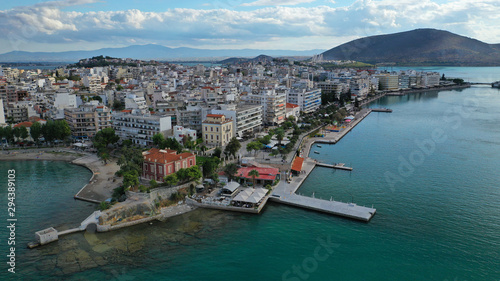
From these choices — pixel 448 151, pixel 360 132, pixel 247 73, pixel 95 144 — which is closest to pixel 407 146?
pixel 448 151

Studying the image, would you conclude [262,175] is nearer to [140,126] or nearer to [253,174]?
[253,174]

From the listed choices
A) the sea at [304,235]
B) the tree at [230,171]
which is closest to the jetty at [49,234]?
the sea at [304,235]

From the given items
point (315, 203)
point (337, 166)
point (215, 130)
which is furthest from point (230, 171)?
point (337, 166)

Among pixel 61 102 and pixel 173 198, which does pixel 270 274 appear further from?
pixel 61 102

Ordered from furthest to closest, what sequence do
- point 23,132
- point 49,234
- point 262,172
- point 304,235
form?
point 23,132 < point 262,172 < point 304,235 < point 49,234

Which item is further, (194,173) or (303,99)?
(303,99)

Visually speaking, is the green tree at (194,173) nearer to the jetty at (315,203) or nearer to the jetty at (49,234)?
the jetty at (315,203)

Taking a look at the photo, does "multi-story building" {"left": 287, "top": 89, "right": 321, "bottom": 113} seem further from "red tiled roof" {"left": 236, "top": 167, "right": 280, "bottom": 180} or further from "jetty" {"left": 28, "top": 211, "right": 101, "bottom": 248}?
"jetty" {"left": 28, "top": 211, "right": 101, "bottom": 248}

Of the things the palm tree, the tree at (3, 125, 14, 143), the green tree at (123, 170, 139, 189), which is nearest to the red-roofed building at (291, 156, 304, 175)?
the palm tree
